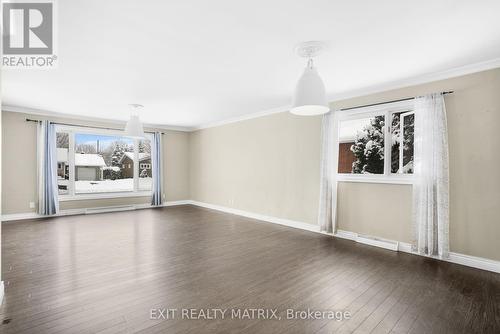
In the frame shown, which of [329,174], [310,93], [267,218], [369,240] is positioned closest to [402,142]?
[329,174]

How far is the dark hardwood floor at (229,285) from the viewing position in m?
1.87

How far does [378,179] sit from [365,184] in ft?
0.73

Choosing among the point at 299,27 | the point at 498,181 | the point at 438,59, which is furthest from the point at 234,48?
the point at 498,181

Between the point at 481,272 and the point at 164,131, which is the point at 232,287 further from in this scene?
the point at 164,131

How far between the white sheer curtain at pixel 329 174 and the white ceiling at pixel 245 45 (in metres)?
0.61

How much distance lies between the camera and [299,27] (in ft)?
7.22

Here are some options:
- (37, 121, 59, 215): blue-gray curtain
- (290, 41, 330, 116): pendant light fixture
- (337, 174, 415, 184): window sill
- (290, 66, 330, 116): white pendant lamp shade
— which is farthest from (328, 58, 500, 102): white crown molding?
(37, 121, 59, 215): blue-gray curtain

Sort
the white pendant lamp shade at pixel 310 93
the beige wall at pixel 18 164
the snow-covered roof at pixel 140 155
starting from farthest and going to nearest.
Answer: the snow-covered roof at pixel 140 155, the beige wall at pixel 18 164, the white pendant lamp shade at pixel 310 93

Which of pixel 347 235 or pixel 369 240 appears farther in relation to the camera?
pixel 347 235

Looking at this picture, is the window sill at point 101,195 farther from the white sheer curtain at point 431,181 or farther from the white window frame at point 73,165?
the white sheer curtain at point 431,181

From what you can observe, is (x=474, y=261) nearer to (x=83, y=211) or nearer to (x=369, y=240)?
(x=369, y=240)

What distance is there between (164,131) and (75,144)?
2.31 meters

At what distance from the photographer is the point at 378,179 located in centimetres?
382

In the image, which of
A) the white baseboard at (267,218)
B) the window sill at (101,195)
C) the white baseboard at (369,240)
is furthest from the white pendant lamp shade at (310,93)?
the window sill at (101,195)
